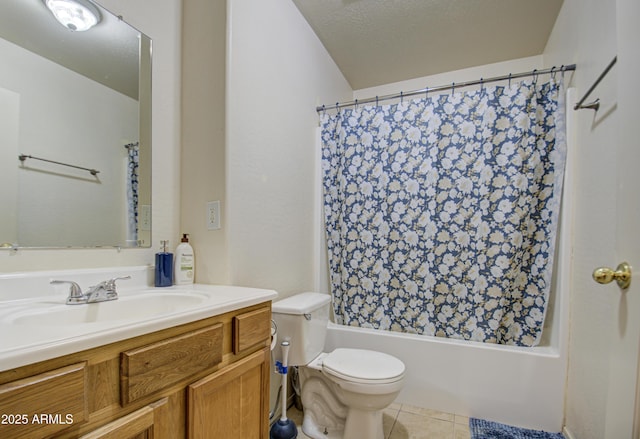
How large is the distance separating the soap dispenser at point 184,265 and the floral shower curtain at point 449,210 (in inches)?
42.1

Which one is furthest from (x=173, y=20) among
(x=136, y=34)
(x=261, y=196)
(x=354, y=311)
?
(x=354, y=311)

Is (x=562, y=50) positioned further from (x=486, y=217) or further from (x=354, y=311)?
(x=354, y=311)

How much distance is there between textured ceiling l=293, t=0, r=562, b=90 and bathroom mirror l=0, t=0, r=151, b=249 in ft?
4.04

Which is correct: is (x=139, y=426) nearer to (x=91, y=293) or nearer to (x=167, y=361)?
(x=167, y=361)

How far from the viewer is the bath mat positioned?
1.60 m

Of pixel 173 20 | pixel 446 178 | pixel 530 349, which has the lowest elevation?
pixel 530 349

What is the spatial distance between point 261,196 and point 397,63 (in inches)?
70.4

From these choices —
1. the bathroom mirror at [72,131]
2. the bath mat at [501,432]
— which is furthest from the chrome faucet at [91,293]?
the bath mat at [501,432]

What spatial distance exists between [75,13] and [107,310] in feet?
3.59

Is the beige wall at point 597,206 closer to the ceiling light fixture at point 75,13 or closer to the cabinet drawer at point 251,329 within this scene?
the cabinet drawer at point 251,329

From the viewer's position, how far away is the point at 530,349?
1750 mm

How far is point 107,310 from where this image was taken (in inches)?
38.7

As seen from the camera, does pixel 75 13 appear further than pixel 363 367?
No

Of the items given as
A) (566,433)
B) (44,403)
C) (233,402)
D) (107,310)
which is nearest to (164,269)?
(107,310)
